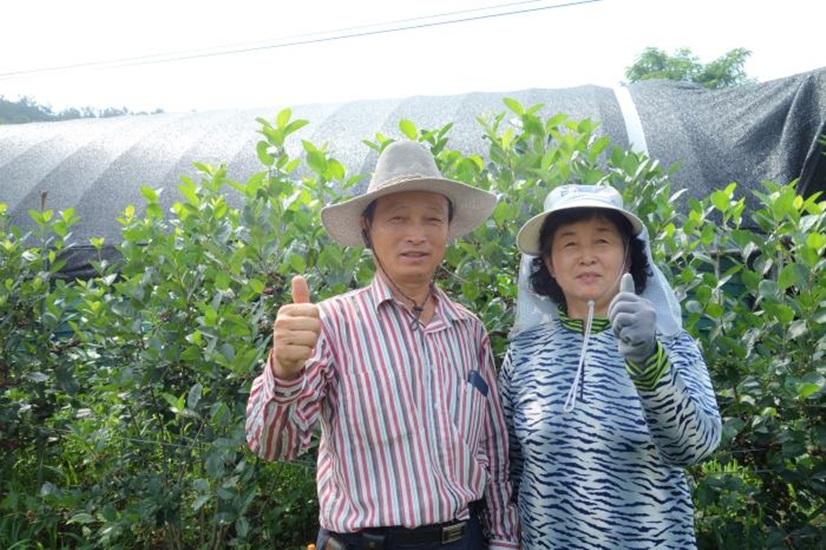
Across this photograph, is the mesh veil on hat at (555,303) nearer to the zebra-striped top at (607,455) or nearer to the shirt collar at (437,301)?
the zebra-striped top at (607,455)

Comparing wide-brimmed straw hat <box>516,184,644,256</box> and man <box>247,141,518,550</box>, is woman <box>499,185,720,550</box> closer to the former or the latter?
wide-brimmed straw hat <box>516,184,644,256</box>

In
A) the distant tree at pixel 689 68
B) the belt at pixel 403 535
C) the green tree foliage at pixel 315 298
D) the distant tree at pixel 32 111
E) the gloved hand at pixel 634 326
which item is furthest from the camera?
the distant tree at pixel 689 68

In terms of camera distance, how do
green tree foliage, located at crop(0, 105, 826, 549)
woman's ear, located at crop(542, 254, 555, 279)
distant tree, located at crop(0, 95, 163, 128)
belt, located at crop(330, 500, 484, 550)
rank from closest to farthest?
belt, located at crop(330, 500, 484, 550)
woman's ear, located at crop(542, 254, 555, 279)
green tree foliage, located at crop(0, 105, 826, 549)
distant tree, located at crop(0, 95, 163, 128)

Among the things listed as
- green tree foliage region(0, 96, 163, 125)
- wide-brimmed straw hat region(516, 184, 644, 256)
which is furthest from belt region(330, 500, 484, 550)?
green tree foliage region(0, 96, 163, 125)

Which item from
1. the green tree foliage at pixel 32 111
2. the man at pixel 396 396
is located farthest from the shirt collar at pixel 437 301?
the green tree foliage at pixel 32 111

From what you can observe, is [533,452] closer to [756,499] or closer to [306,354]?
[306,354]

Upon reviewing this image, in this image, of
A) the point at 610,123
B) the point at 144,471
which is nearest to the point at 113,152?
the point at 610,123

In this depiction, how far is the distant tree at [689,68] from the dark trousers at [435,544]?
32.4 metres

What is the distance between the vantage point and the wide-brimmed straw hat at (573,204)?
185 centimetres

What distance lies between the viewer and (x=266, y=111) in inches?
366

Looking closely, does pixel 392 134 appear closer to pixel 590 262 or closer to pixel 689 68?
pixel 590 262

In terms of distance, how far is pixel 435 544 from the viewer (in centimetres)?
172

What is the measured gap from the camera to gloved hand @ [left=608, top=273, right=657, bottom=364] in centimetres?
148

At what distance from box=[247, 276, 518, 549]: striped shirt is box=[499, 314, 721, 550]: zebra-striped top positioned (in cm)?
16
